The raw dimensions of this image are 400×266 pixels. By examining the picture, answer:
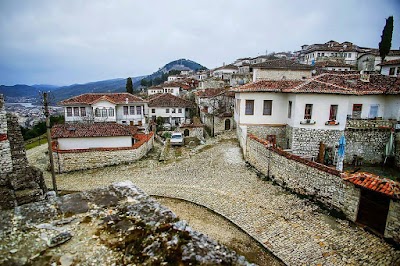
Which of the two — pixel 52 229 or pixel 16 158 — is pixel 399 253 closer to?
pixel 52 229

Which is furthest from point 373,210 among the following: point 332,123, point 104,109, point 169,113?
point 169,113

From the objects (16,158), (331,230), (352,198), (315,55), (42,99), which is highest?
(315,55)

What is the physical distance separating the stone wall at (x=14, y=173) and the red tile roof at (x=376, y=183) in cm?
1419

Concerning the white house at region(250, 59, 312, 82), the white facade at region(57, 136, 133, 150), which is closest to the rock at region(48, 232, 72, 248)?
the white facade at region(57, 136, 133, 150)

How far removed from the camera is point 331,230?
393 inches

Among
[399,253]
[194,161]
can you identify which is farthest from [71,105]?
[399,253]

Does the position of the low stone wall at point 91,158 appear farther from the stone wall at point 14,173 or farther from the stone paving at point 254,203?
the stone wall at point 14,173

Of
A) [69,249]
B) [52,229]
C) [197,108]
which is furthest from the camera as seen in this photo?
[197,108]

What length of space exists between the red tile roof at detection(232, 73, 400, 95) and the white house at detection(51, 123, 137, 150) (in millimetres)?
11297

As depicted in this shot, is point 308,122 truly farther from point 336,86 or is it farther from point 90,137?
point 90,137

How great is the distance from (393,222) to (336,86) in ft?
38.5

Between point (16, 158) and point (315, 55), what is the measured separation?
6467 centimetres

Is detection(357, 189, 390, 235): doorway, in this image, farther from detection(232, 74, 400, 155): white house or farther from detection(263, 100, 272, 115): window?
detection(263, 100, 272, 115): window

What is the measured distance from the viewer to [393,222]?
350 inches
